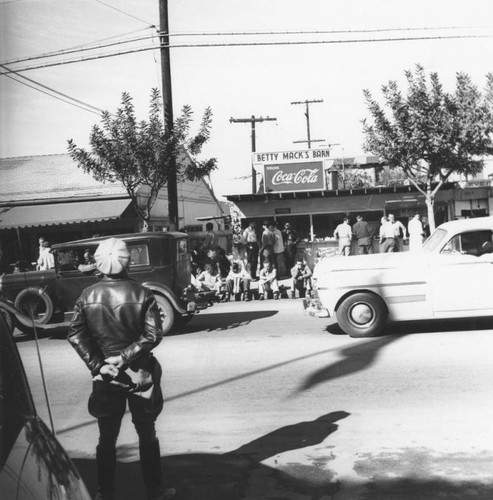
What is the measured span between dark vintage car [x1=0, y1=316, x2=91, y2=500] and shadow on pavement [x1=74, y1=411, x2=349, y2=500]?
2.03 m

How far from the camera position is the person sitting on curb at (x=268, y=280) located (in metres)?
15.0

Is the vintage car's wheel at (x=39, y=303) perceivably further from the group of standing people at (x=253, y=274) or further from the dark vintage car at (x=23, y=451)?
the dark vintage car at (x=23, y=451)

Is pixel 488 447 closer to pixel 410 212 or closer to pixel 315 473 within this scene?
pixel 315 473

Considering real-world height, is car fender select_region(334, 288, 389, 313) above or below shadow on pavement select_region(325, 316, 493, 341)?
above

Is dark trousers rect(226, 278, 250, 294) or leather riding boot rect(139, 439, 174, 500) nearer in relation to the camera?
leather riding boot rect(139, 439, 174, 500)

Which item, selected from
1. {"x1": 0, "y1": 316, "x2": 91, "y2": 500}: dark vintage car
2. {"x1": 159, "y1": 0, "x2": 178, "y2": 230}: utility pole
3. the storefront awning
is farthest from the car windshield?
the storefront awning

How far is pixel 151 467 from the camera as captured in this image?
3820 millimetres

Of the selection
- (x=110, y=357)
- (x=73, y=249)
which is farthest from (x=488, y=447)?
(x=73, y=249)

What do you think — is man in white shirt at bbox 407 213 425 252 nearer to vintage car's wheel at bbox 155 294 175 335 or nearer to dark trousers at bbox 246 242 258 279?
dark trousers at bbox 246 242 258 279

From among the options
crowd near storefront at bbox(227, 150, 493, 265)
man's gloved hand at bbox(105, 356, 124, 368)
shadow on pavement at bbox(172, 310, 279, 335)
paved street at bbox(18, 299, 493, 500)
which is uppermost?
crowd near storefront at bbox(227, 150, 493, 265)

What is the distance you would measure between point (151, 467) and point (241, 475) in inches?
32.4

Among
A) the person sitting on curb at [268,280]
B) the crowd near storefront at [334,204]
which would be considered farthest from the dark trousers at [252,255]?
the crowd near storefront at [334,204]

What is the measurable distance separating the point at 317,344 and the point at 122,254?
5.45m

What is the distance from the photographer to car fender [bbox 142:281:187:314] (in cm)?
1021
